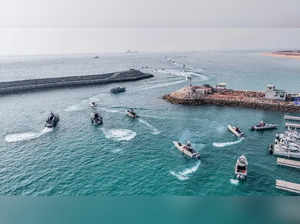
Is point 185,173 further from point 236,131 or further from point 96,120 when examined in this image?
point 96,120

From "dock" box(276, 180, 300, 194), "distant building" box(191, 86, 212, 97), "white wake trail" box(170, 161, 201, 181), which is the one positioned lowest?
"white wake trail" box(170, 161, 201, 181)

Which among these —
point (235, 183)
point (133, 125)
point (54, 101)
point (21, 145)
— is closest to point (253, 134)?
point (235, 183)

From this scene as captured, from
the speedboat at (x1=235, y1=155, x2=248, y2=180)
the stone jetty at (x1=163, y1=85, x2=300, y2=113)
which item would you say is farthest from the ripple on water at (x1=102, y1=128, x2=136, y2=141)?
the stone jetty at (x1=163, y1=85, x2=300, y2=113)

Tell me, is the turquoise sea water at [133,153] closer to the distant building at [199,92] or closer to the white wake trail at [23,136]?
the white wake trail at [23,136]

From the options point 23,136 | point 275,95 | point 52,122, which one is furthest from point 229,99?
point 23,136

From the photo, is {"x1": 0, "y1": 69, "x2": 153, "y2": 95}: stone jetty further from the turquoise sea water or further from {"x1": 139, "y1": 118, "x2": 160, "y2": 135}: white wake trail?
{"x1": 139, "y1": 118, "x2": 160, "y2": 135}: white wake trail

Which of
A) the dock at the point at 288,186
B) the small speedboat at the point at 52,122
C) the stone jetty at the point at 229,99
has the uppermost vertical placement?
the stone jetty at the point at 229,99

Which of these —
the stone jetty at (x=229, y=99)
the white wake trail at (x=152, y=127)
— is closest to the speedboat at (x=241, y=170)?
the white wake trail at (x=152, y=127)
